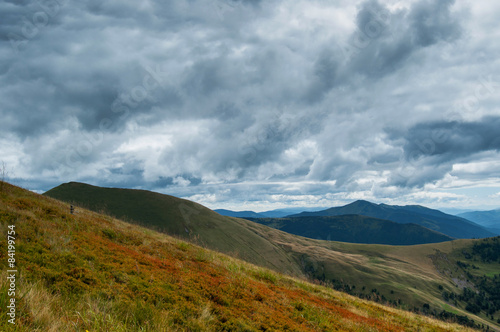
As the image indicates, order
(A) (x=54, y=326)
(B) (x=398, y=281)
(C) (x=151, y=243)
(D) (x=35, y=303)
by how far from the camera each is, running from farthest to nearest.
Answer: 1. (B) (x=398, y=281)
2. (C) (x=151, y=243)
3. (D) (x=35, y=303)
4. (A) (x=54, y=326)

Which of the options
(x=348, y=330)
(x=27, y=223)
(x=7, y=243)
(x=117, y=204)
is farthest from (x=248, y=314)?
(x=117, y=204)

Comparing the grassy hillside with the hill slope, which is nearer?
the grassy hillside

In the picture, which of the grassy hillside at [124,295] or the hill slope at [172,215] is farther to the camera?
the hill slope at [172,215]

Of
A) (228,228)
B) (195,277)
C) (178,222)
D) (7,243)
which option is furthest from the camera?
(228,228)

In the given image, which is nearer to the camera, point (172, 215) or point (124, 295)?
point (124, 295)

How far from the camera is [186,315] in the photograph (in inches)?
313

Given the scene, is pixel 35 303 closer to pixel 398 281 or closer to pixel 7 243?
pixel 7 243

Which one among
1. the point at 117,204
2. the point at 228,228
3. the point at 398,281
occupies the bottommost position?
the point at 398,281

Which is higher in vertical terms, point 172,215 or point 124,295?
point 124,295

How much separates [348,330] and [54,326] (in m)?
9.64

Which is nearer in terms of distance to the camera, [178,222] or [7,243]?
[7,243]

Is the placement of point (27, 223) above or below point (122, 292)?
above

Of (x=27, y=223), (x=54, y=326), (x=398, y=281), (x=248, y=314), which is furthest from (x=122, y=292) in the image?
(x=398, y=281)

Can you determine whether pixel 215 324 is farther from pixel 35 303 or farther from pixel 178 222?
pixel 178 222
